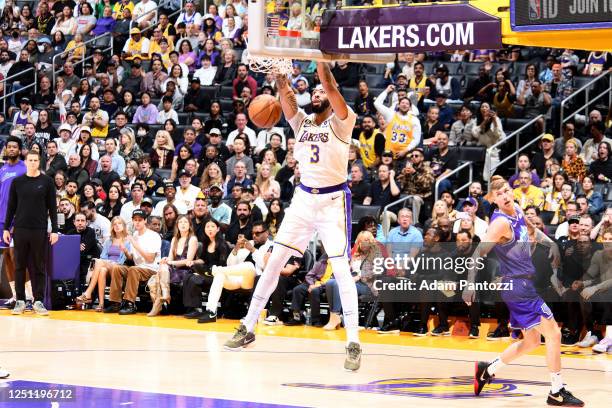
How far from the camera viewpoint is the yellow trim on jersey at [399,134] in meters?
17.2

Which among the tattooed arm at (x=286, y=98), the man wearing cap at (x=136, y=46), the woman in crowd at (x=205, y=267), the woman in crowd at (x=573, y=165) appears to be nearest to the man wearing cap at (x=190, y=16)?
the man wearing cap at (x=136, y=46)

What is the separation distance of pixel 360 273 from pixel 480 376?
511cm

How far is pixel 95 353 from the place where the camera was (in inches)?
445

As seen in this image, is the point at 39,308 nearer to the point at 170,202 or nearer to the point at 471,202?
the point at 170,202

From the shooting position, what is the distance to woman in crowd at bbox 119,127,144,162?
62.6 feet

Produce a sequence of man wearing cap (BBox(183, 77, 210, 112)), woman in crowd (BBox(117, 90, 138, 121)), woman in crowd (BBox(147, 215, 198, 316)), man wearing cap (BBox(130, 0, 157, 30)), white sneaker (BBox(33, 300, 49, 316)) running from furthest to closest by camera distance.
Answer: man wearing cap (BBox(130, 0, 157, 30))
woman in crowd (BBox(117, 90, 138, 121))
man wearing cap (BBox(183, 77, 210, 112))
woman in crowd (BBox(147, 215, 198, 316))
white sneaker (BBox(33, 300, 49, 316))

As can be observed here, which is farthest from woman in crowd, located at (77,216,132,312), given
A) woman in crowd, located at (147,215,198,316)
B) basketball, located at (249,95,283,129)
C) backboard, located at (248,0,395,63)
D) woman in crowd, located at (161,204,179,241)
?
backboard, located at (248,0,395,63)

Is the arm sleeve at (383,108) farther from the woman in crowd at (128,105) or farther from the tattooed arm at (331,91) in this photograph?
the tattooed arm at (331,91)

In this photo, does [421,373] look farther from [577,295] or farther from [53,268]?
[53,268]

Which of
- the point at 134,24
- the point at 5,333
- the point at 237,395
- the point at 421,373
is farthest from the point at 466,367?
the point at 134,24

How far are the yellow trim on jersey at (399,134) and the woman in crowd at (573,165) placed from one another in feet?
8.06

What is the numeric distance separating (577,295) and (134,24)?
1341 centimetres

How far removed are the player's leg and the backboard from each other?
9.76 ft

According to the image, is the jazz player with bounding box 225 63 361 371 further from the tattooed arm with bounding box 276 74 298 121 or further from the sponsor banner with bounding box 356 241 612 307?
the sponsor banner with bounding box 356 241 612 307
